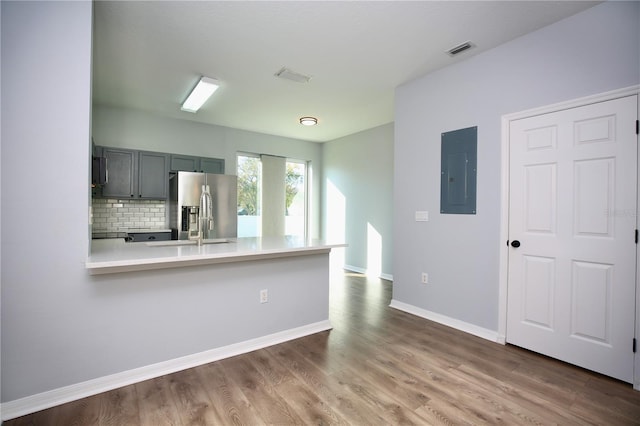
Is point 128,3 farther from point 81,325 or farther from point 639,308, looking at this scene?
point 639,308

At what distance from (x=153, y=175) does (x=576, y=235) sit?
528cm

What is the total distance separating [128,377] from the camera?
2.17m

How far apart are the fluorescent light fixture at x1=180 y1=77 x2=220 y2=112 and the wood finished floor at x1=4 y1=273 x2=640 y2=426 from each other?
3007 mm

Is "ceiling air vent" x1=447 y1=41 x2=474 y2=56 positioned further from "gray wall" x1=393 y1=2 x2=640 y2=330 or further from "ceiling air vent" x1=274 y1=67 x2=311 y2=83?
"ceiling air vent" x1=274 y1=67 x2=311 y2=83

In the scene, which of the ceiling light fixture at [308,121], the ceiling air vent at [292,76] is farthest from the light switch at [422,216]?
the ceiling light fixture at [308,121]

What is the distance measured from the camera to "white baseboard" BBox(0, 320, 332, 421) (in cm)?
185

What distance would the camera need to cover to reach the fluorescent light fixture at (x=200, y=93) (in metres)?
3.68

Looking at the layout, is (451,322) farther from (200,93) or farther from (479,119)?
(200,93)

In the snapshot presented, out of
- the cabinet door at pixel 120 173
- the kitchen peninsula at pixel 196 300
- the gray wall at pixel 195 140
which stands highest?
the gray wall at pixel 195 140

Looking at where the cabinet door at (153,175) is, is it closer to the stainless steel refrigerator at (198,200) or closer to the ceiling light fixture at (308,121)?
the stainless steel refrigerator at (198,200)

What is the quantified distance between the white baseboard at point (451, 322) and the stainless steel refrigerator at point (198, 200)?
111 inches

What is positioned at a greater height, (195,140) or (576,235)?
(195,140)

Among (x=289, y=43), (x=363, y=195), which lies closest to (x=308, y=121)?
(x=363, y=195)

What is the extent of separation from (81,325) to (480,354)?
9.92 feet
